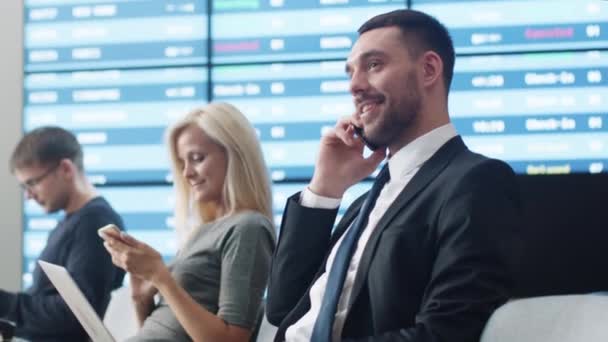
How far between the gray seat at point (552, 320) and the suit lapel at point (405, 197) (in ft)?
0.97

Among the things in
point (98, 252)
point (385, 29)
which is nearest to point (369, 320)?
point (385, 29)

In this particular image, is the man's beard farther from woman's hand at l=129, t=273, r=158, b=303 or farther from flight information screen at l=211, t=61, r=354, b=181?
flight information screen at l=211, t=61, r=354, b=181

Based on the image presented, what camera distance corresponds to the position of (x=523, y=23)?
3682mm

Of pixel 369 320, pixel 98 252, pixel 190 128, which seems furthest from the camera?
pixel 98 252

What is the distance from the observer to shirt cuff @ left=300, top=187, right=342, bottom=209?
2029mm

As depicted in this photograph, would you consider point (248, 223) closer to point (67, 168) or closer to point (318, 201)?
point (318, 201)

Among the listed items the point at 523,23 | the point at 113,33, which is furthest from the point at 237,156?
the point at 113,33

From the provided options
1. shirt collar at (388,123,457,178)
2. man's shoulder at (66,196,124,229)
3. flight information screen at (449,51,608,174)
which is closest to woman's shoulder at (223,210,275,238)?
shirt collar at (388,123,457,178)

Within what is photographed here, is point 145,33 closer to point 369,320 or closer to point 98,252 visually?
point 98,252

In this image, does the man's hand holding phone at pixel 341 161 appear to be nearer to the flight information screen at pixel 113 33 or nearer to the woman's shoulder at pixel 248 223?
the woman's shoulder at pixel 248 223

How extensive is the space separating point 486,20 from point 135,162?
1.75m

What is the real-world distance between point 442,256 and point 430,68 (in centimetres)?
49

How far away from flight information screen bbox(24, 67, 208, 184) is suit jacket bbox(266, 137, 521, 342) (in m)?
2.39

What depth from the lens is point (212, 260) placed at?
2.49m
